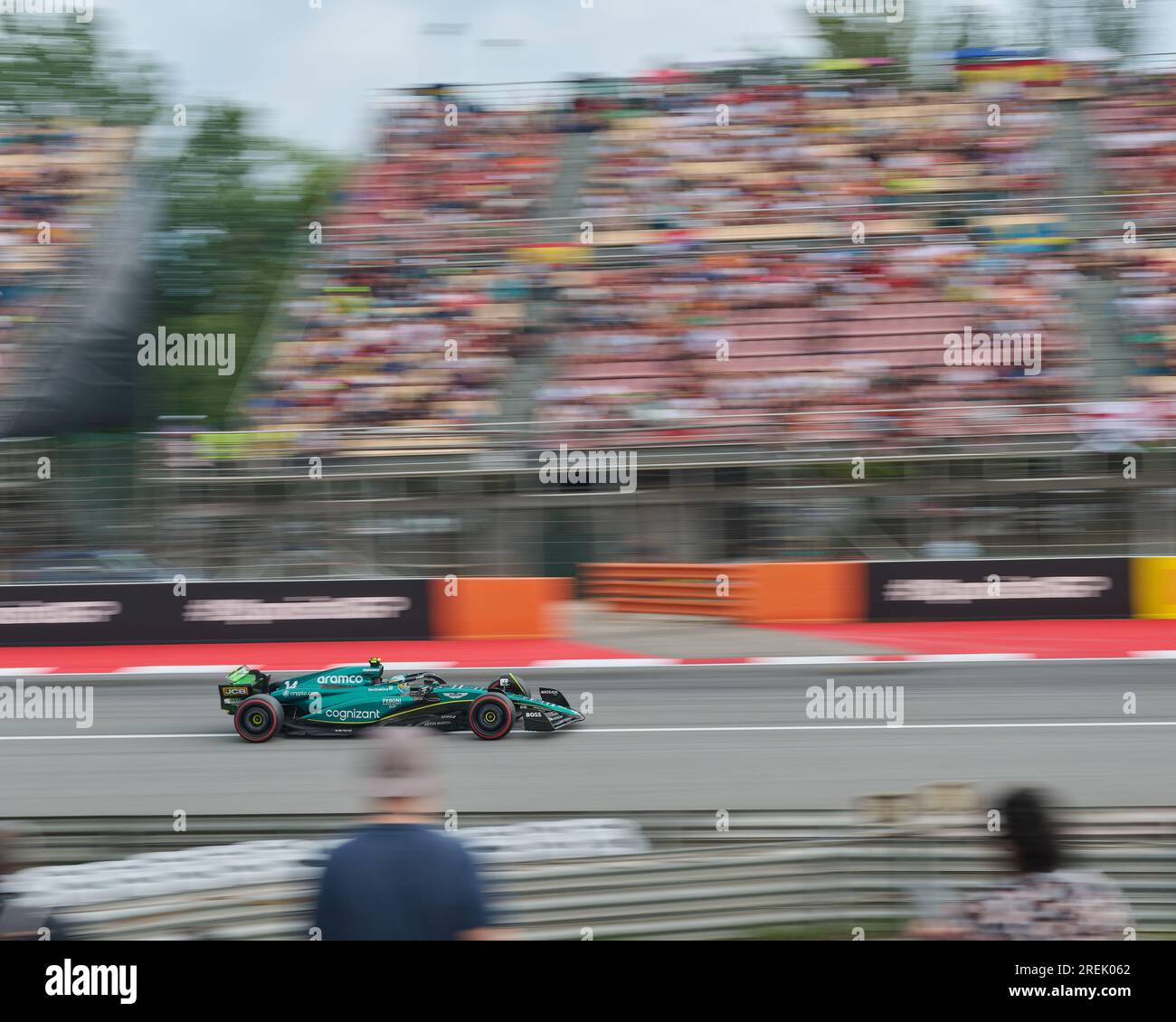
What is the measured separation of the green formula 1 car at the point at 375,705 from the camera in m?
8.52

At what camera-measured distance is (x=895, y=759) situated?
8047mm

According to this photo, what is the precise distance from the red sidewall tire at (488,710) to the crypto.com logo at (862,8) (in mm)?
18173

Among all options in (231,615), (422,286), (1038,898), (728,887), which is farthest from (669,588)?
(1038,898)

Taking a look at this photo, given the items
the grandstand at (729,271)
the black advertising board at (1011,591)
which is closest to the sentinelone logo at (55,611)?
the grandstand at (729,271)

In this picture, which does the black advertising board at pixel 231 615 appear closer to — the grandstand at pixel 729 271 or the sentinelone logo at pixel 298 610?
the sentinelone logo at pixel 298 610

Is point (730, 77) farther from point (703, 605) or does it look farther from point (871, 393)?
point (703, 605)

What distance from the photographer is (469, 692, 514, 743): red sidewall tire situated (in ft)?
28.0

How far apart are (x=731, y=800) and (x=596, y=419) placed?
9760mm

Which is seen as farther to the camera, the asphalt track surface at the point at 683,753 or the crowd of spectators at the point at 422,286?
the crowd of spectators at the point at 422,286

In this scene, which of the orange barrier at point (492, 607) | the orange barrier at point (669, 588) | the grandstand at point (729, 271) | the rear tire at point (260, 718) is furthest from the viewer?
the grandstand at point (729, 271)

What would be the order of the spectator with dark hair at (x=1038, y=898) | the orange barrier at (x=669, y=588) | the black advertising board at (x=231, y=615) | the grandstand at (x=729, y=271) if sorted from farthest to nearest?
1. the grandstand at (x=729, y=271)
2. the orange barrier at (x=669, y=588)
3. the black advertising board at (x=231, y=615)
4. the spectator with dark hair at (x=1038, y=898)

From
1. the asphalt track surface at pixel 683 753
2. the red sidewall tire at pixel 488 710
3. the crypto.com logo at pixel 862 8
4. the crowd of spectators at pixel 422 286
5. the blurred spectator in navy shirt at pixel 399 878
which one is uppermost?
the crypto.com logo at pixel 862 8

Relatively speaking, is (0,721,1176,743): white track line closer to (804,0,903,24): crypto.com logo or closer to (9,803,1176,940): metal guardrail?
(9,803,1176,940): metal guardrail
